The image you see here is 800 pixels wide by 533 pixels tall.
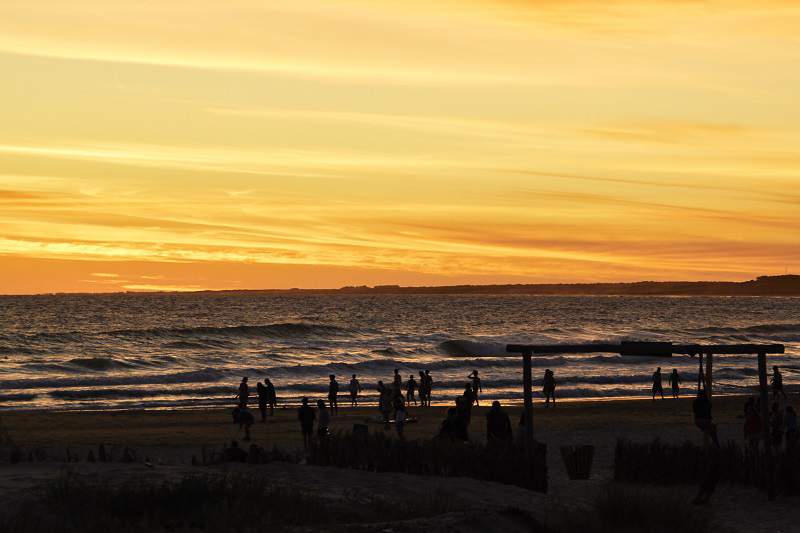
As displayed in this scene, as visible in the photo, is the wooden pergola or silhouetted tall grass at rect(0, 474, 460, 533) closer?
silhouetted tall grass at rect(0, 474, 460, 533)

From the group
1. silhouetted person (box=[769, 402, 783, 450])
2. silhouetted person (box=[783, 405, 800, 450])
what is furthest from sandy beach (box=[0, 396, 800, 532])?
silhouetted person (box=[769, 402, 783, 450])

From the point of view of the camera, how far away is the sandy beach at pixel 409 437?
17266 millimetres

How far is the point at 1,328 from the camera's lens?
380 feet

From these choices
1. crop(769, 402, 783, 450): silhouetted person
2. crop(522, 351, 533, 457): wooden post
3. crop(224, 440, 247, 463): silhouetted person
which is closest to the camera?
crop(224, 440, 247, 463): silhouetted person

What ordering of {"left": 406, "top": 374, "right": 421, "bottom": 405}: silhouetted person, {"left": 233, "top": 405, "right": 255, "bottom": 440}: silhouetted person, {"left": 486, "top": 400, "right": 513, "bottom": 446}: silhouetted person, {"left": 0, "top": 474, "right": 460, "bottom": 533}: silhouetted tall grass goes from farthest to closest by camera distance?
{"left": 406, "top": 374, "right": 421, "bottom": 405}: silhouetted person → {"left": 233, "top": 405, "right": 255, "bottom": 440}: silhouetted person → {"left": 486, "top": 400, "right": 513, "bottom": 446}: silhouetted person → {"left": 0, "top": 474, "right": 460, "bottom": 533}: silhouetted tall grass

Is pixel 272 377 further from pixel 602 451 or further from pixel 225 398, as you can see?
pixel 602 451

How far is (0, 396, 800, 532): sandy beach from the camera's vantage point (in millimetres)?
17266

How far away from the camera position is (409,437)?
30.5m

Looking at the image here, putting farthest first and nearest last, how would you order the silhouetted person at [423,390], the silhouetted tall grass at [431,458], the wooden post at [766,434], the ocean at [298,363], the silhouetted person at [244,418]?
the ocean at [298,363] → the silhouetted person at [423,390] → the silhouetted person at [244,418] → the wooden post at [766,434] → the silhouetted tall grass at [431,458]

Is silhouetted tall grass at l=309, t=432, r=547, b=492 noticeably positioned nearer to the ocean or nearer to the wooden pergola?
the wooden pergola

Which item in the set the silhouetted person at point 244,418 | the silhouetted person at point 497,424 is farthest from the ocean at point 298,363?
the silhouetted person at point 497,424

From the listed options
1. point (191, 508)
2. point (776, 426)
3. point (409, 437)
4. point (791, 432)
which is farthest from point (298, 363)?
point (191, 508)

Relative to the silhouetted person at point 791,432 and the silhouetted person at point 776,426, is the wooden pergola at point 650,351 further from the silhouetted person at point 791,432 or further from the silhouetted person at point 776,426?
the silhouetted person at point 776,426

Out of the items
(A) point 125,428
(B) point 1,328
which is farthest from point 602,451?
(B) point 1,328
